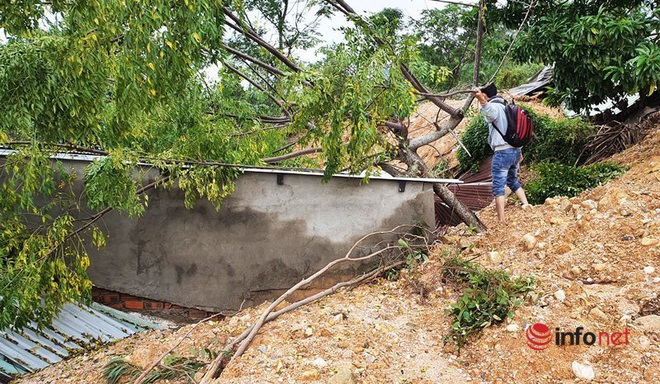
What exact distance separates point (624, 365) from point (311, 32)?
1195 cm

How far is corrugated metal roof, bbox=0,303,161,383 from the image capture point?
4363mm

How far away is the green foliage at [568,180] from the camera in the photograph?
22.5ft

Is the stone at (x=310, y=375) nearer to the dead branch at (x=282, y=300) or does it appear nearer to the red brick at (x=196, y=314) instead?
the dead branch at (x=282, y=300)

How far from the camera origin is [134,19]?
11.4ft

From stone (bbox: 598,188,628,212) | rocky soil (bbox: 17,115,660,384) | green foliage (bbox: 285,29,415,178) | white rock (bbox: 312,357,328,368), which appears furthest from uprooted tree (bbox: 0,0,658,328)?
white rock (bbox: 312,357,328,368)

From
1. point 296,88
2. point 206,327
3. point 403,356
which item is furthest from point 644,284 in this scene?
point 206,327

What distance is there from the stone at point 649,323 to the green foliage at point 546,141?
580 cm

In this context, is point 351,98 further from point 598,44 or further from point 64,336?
point 598,44

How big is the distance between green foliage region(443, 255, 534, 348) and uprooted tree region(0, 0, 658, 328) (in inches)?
60.2

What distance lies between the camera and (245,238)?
5305 millimetres

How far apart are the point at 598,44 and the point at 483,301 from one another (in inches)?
163

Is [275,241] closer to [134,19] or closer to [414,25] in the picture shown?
[134,19]

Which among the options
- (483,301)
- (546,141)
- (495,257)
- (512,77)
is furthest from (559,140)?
(512,77)

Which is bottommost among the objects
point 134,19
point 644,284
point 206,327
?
point 206,327
